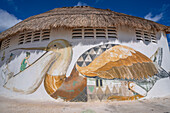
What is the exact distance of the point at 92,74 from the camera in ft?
15.8

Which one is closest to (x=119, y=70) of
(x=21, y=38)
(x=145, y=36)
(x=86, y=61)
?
(x=86, y=61)

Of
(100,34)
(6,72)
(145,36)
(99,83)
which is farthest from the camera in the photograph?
(6,72)

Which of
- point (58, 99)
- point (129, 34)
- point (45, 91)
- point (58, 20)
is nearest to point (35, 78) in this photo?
point (45, 91)

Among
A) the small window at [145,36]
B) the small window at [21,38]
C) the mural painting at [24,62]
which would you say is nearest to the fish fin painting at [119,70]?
the small window at [145,36]

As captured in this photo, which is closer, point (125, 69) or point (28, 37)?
point (125, 69)

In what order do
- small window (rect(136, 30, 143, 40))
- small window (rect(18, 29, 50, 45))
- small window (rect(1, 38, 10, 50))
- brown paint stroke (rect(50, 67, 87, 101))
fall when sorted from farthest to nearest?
1. small window (rect(1, 38, 10, 50))
2. small window (rect(136, 30, 143, 40))
3. small window (rect(18, 29, 50, 45))
4. brown paint stroke (rect(50, 67, 87, 101))

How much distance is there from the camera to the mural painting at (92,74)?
4727 mm

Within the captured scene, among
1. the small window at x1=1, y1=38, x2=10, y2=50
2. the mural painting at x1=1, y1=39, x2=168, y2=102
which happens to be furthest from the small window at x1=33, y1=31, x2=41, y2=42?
the small window at x1=1, y1=38, x2=10, y2=50

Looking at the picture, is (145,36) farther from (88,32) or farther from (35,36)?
(35,36)

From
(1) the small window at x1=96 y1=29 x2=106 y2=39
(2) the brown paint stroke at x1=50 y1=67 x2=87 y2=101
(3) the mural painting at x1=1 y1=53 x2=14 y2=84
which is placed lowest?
(2) the brown paint stroke at x1=50 y1=67 x2=87 y2=101

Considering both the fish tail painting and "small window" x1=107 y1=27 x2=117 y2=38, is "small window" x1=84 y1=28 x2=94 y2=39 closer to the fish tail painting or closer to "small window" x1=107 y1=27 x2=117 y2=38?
"small window" x1=107 y1=27 x2=117 y2=38

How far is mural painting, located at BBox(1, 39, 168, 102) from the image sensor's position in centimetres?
473

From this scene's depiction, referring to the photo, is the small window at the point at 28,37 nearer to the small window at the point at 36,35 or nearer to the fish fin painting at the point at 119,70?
the small window at the point at 36,35

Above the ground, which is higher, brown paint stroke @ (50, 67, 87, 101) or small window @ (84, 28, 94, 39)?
small window @ (84, 28, 94, 39)
